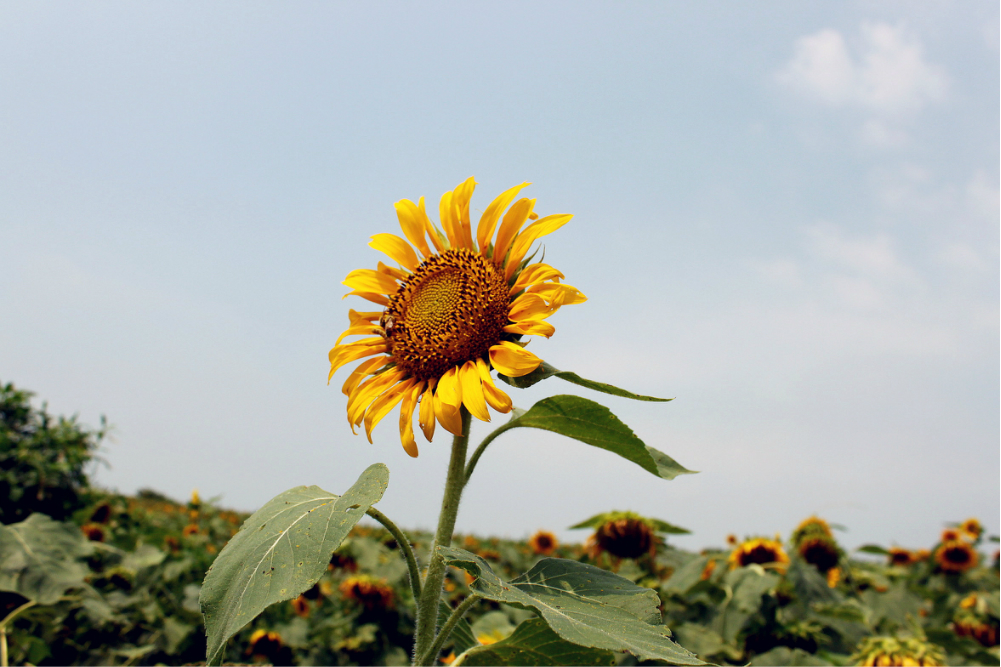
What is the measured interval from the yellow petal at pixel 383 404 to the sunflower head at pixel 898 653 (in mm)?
2254

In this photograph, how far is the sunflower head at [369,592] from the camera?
3.87 m

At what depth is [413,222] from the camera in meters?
1.82

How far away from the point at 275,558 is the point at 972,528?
7.55 metres

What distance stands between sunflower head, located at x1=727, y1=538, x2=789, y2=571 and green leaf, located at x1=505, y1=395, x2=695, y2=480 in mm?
2994

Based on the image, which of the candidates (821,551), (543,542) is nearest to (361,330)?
(821,551)

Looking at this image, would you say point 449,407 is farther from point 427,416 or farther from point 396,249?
point 396,249

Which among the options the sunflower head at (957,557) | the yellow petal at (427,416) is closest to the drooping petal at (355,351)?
the yellow petal at (427,416)

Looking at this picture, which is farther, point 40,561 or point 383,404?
point 40,561

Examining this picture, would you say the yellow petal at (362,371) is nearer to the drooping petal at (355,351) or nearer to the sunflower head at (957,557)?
the drooping petal at (355,351)

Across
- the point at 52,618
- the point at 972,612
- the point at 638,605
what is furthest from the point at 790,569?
the point at 52,618

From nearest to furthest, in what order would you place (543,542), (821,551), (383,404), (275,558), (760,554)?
(275,558) → (383,404) → (760,554) → (821,551) → (543,542)

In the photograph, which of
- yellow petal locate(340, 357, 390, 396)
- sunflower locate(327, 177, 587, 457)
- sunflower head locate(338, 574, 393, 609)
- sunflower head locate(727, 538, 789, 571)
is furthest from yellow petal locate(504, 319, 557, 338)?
sunflower head locate(727, 538, 789, 571)

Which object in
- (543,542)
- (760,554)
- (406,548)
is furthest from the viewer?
(543,542)

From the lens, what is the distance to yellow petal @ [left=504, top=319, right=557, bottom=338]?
4.67ft
